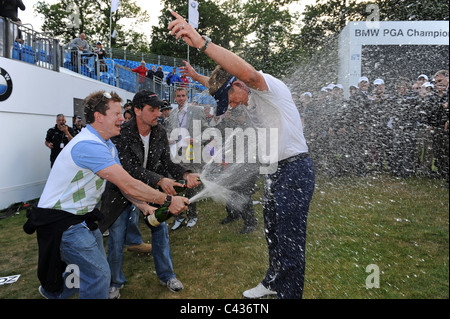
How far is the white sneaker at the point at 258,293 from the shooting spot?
3.50 meters

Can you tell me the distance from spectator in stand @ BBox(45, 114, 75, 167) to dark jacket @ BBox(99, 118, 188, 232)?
6.14 m

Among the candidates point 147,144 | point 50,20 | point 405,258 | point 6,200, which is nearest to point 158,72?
point 6,200

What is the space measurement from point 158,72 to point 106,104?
56.0 ft

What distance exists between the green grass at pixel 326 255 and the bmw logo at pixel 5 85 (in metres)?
2.94

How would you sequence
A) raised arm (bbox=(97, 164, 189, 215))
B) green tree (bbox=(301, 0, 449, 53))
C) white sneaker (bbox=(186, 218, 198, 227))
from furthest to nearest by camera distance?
green tree (bbox=(301, 0, 449, 53)) → white sneaker (bbox=(186, 218, 198, 227)) → raised arm (bbox=(97, 164, 189, 215))

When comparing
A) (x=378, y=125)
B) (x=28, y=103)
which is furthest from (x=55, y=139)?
(x=378, y=125)

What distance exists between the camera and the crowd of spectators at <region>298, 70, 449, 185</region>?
8.77 meters

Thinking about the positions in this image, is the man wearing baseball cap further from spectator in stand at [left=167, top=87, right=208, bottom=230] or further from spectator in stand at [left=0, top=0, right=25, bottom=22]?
spectator in stand at [left=0, top=0, right=25, bottom=22]

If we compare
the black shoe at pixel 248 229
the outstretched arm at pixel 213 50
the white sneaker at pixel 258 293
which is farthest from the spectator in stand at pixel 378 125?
the outstretched arm at pixel 213 50

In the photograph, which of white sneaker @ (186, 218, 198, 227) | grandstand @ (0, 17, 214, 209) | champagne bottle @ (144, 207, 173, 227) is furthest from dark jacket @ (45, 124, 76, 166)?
champagne bottle @ (144, 207, 173, 227)

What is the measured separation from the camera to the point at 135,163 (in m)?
3.85

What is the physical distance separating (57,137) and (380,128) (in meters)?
9.53

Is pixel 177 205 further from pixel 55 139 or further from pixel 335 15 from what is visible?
pixel 335 15

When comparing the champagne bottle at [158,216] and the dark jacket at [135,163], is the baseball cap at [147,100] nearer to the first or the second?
the dark jacket at [135,163]
